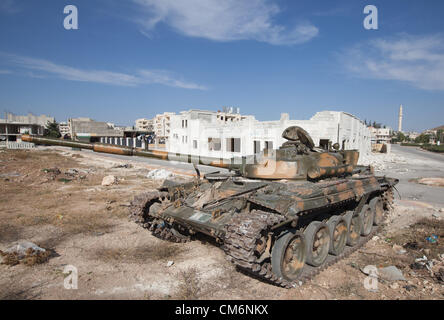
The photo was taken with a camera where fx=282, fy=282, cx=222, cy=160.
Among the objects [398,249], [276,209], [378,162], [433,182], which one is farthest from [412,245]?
[378,162]

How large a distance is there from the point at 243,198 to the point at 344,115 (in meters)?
15.4

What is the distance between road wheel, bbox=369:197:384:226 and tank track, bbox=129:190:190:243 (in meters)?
5.56

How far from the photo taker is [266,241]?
489cm

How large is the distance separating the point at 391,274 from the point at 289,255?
6.80ft

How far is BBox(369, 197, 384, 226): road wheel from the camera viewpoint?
8.40 metres

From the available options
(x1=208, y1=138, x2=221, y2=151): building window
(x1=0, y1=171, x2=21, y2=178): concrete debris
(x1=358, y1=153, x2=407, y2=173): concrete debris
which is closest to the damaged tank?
(x1=358, y1=153, x2=407, y2=173): concrete debris

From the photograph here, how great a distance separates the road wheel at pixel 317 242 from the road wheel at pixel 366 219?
2106mm

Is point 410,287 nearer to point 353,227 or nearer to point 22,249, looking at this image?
point 353,227

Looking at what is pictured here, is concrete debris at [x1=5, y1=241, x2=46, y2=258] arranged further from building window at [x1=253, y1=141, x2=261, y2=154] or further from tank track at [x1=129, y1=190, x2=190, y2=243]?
building window at [x1=253, y1=141, x2=261, y2=154]

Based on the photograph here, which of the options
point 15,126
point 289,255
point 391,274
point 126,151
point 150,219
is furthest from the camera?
point 15,126

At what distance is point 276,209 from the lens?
490cm

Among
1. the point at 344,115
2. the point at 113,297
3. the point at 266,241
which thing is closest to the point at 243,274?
the point at 266,241

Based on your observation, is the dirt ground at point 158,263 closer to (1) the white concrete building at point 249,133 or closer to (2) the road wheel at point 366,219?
(2) the road wheel at point 366,219
